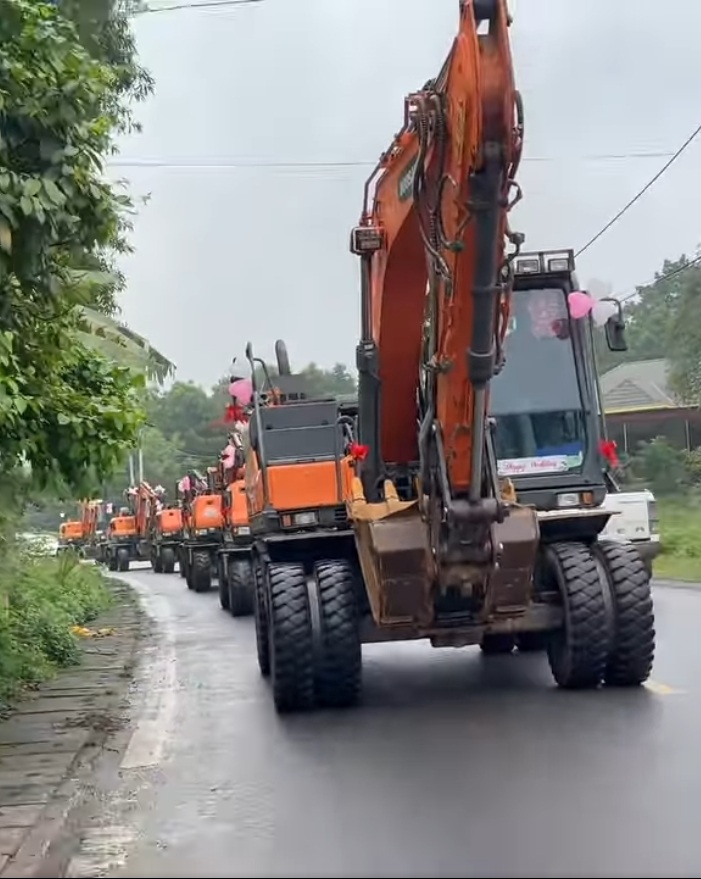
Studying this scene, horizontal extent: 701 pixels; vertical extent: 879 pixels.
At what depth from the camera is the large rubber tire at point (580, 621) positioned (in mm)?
10461

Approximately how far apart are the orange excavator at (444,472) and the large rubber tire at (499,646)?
7.41 ft

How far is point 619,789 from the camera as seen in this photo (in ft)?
24.9

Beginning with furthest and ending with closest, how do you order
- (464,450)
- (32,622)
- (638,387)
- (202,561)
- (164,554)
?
(638,387), (164,554), (202,561), (32,622), (464,450)

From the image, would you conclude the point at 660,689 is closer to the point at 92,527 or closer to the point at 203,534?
the point at 203,534

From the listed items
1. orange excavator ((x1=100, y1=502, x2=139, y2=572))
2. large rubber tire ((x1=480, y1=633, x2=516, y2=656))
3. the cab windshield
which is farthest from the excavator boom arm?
orange excavator ((x1=100, y1=502, x2=139, y2=572))

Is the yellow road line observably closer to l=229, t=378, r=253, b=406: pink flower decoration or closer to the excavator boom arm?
the excavator boom arm

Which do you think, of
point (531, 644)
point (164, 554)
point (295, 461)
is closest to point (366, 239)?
point (531, 644)

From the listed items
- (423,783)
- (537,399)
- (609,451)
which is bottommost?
(423,783)

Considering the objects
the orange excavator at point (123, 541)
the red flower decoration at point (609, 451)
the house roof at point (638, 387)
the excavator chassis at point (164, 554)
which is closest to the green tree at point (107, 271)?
the red flower decoration at point (609, 451)

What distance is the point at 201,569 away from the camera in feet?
103

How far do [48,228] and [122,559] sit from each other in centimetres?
4624

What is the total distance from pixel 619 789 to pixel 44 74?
17.6ft

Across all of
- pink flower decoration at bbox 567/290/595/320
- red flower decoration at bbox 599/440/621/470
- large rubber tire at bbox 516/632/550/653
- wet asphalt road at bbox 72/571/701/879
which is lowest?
wet asphalt road at bbox 72/571/701/879

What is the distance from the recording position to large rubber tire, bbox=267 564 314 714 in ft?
34.8
